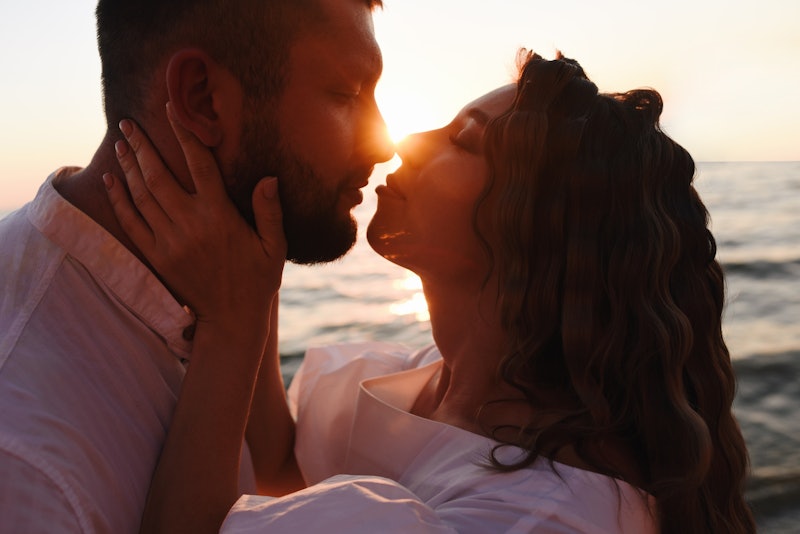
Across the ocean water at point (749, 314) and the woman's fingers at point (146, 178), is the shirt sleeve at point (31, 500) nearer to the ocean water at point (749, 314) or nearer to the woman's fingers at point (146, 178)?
the woman's fingers at point (146, 178)

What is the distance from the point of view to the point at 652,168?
6.51 feet

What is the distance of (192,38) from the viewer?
6.29ft

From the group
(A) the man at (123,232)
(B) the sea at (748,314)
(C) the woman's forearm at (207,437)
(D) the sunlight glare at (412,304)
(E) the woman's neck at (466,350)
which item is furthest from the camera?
(D) the sunlight glare at (412,304)

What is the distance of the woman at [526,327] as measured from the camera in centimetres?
168

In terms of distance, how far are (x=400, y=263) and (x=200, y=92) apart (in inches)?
31.8

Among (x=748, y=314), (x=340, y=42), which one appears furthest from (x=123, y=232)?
(x=748, y=314)

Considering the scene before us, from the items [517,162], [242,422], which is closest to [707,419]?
[517,162]

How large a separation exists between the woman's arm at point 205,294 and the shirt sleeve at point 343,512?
18 cm

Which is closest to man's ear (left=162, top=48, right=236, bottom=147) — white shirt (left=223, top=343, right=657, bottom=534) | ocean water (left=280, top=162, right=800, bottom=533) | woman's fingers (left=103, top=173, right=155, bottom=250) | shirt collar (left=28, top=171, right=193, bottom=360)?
woman's fingers (left=103, top=173, right=155, bottom=250)

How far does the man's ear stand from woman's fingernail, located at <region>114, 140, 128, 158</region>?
157 mm

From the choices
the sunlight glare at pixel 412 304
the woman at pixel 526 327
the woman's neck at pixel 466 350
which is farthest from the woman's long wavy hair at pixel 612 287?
the sunlight glare at pixel 412 304

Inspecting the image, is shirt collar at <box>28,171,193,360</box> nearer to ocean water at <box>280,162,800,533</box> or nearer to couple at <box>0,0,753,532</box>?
couple at <box>0,0,753,532</box>

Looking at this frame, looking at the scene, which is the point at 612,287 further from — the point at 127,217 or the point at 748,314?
the point at 748,314

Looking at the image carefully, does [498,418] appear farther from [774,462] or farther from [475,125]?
[774,462]
